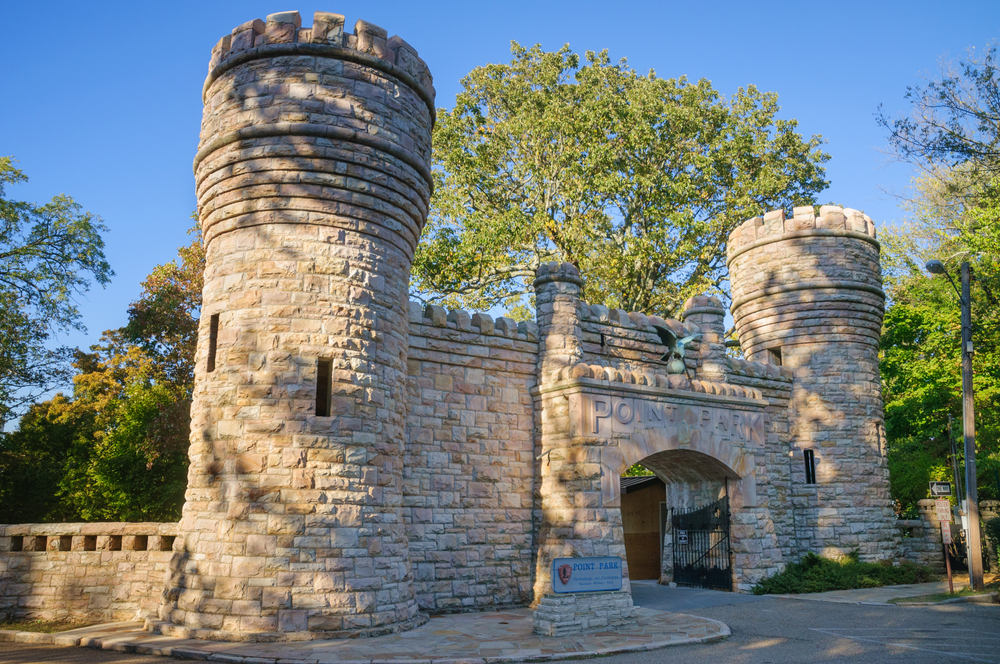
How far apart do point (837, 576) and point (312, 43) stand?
44.2 ft

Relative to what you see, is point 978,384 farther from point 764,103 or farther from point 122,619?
point 122,619

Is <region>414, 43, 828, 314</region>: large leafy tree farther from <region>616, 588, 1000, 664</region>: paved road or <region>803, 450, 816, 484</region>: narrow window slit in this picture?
<region>616, 588, 1000, 664</region>: paved road

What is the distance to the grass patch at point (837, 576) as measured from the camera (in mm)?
13062

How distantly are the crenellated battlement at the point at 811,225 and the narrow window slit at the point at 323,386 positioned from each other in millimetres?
11536

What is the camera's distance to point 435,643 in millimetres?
8164

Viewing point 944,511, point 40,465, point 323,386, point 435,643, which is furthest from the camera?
point 40,465

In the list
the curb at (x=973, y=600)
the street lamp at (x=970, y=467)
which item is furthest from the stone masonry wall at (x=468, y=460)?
the street lamp at (x=970, y=467)

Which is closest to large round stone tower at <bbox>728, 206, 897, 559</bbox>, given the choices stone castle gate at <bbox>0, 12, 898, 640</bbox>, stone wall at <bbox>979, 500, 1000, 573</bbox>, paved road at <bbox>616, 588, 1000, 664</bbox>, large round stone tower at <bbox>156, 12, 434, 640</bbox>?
stone wall at <bbox>979, 500, 1000, 573</bbox>

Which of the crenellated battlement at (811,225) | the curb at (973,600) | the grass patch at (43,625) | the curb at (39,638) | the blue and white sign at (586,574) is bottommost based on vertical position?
the curb at (973,600)

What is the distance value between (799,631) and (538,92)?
19404 millimetres

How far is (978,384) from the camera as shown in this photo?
688 inches

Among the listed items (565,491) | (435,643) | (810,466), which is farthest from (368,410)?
(810,466)

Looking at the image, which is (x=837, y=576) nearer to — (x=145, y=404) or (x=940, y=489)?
(x=940, y=489)

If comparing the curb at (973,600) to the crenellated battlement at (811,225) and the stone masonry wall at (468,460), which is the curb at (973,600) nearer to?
the stone masonry wall at (468,460)
